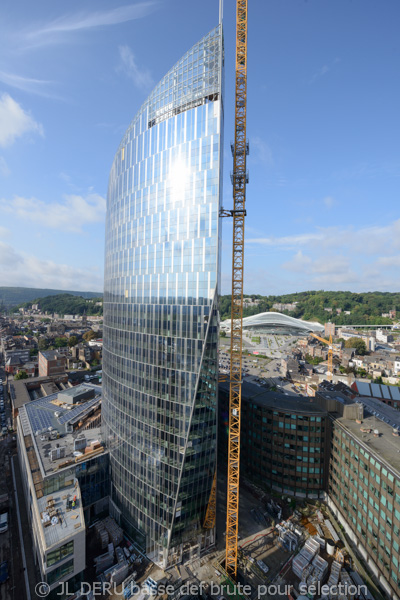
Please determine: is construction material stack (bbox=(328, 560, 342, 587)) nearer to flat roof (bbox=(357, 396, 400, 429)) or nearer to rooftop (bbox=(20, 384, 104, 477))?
flat roof (bbox=(357, 396, 400, 429))

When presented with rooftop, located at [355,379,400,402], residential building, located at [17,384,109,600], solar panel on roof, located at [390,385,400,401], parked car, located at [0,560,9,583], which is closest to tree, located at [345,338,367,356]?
solar panel on roof, located at [390,385,400,401]

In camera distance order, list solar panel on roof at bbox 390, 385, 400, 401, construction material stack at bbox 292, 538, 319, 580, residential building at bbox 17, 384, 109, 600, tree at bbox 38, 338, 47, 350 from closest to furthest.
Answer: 1. residential building at bbox 17, 384, 109, 600
2. construction material stack at bbox 292, 538, 319, 580
3. solar panel on roof at bbox 390, 385, 400, 401
4. tree at bbox 38, 338, 47, 350

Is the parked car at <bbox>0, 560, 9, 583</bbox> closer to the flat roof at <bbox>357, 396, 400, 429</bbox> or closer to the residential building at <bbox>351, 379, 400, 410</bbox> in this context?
the flat roof at <bbox>357, 396, 400, 429</bbox>

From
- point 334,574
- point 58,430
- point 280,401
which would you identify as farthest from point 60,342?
point 334,574

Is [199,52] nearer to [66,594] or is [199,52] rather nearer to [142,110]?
[142,110]

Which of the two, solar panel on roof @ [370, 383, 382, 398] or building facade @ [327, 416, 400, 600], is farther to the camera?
solar panel on roof @ [370, 383, 382, 398]

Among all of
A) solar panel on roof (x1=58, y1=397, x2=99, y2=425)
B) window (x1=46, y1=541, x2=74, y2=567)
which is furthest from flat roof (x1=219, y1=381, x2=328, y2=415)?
window (x1=46, y1=541, x2=74, y2=567)

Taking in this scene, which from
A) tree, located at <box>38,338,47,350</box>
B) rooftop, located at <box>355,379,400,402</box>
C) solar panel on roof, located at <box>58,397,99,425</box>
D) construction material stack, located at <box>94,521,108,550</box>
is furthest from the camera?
tree, located at <box>38,338,47,350</box>

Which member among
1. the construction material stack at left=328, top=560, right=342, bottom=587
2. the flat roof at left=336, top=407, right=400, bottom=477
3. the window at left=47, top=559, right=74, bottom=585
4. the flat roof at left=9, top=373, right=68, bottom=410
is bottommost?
the construction material stack at left=328, top=560, right=342, bottom=587

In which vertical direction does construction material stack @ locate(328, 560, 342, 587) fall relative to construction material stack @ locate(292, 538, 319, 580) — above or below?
above
